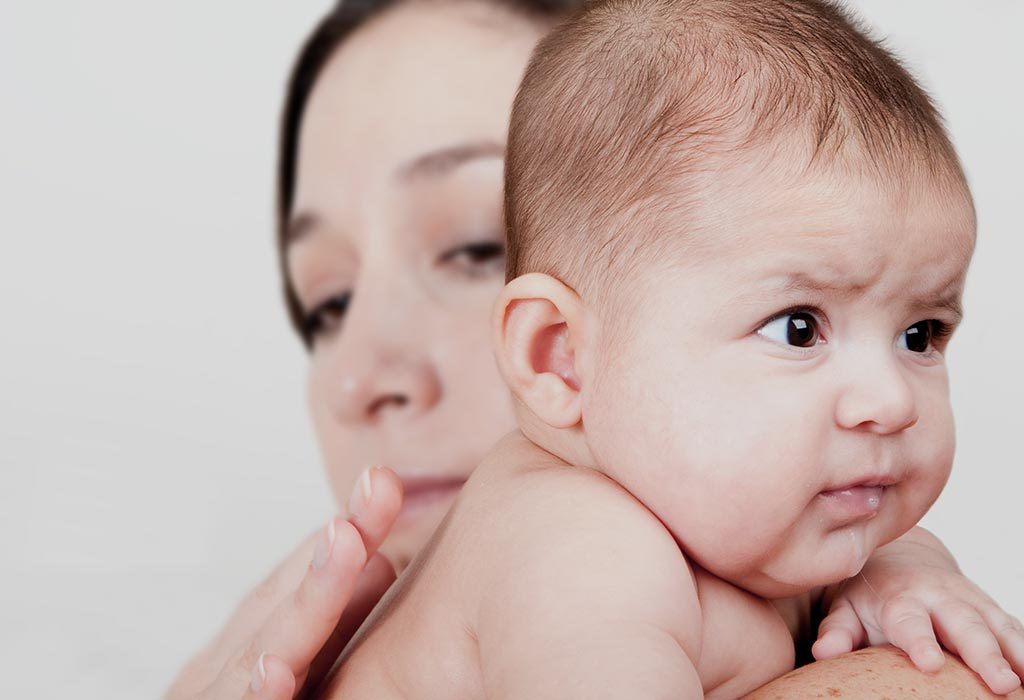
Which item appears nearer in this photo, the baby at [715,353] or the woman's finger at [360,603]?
the baby at [715,353]

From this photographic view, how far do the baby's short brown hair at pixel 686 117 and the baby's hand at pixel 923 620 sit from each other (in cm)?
50

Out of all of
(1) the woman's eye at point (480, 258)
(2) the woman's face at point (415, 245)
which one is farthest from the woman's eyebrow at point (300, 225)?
(1) the woman's eye at point (480, 258)

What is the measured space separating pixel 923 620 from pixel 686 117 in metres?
0.64

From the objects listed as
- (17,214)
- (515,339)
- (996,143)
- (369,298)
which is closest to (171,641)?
(369,298)

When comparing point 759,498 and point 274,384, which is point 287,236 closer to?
point 759,498

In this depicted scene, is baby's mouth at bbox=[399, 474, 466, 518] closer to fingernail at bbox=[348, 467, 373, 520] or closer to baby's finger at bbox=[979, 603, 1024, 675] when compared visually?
fingernail at bbox=[348, 467, 373, 520]

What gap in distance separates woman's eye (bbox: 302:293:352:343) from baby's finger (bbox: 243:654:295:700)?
1150 mm

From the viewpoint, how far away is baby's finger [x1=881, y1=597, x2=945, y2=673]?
137cm

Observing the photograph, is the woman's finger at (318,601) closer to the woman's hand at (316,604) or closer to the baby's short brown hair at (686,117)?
the woman's hand at (316,604)

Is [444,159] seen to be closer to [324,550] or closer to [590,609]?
[324,550]

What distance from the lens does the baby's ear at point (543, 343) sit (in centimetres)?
139

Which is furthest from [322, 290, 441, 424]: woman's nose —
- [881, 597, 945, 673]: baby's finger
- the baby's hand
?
[881, 597, 945, 673]: baby's finger

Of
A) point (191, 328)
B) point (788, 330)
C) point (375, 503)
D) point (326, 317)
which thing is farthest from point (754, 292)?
point (191, 328)

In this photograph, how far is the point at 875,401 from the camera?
1.26 meters
